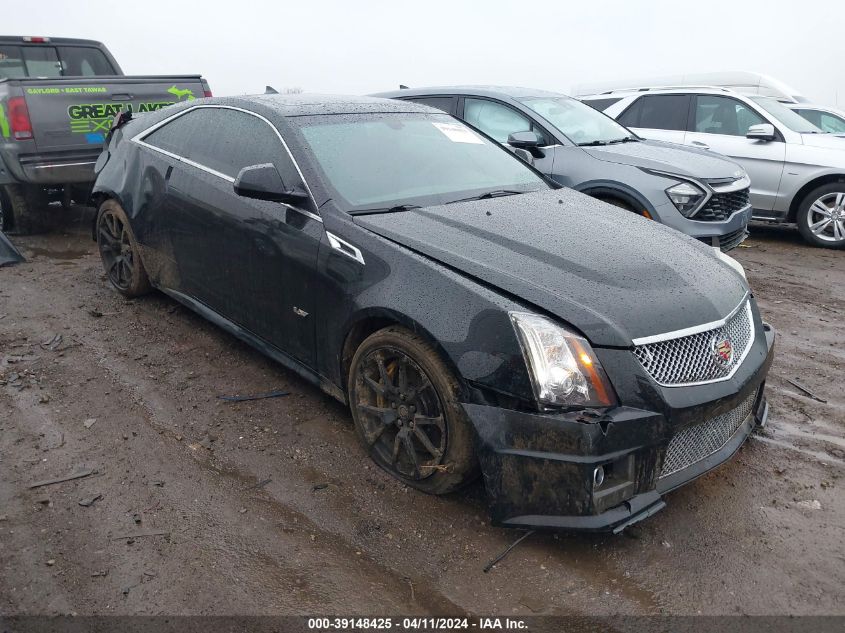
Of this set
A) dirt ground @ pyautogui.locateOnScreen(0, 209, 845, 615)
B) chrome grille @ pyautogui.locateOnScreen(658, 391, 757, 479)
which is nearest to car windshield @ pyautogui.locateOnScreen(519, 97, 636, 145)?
dirt ground @ pyautogui.locateOnScreen(0, 209, 845, 615)

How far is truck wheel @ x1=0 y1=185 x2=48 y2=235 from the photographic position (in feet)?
23.3

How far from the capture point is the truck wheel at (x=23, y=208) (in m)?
7.10

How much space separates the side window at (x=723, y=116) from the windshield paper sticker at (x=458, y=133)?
5.14 m

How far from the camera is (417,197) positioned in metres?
3.58

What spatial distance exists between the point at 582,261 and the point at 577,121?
4.25m

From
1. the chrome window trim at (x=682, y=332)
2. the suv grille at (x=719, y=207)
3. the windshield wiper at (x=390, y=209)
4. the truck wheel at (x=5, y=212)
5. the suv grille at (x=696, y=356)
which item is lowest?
the truck wheel at (x=5, y=212)

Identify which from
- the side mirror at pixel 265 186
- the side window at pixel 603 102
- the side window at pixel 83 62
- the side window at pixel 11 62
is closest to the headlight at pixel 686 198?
the side window at pixel 603 102

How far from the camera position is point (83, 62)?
28.3 ft

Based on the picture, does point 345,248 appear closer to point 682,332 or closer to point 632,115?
point 682,332

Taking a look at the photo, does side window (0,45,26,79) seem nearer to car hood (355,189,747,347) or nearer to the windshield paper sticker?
the windshield paper sticker

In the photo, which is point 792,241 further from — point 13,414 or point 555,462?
point 13,414

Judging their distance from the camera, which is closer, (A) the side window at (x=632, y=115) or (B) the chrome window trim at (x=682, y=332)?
(B) the chrome window trim at (x=682, y=332)

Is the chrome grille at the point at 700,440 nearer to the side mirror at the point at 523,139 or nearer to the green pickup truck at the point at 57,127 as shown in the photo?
the side mirror at the point at 523,139

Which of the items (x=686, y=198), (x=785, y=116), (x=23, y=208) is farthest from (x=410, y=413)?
(x=785, y=116)
